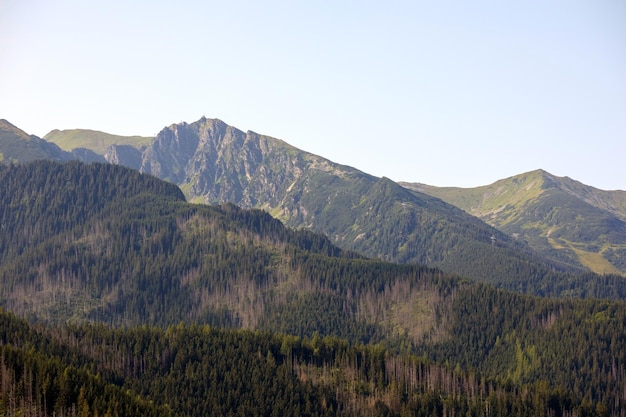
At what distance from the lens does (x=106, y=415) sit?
199 metres

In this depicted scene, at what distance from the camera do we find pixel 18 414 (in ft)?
648

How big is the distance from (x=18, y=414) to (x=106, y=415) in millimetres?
20924
